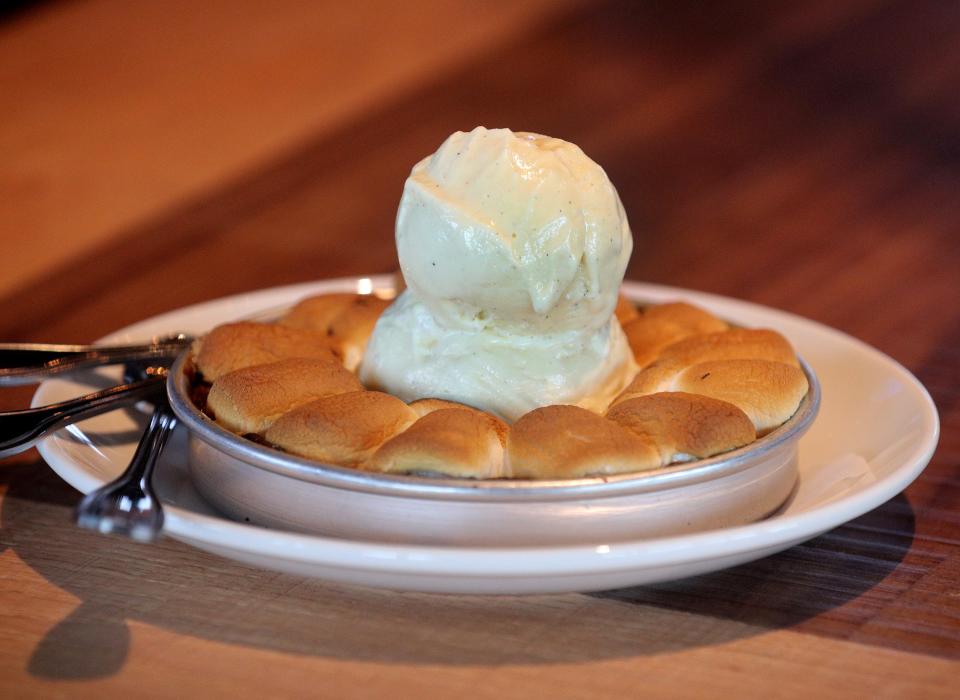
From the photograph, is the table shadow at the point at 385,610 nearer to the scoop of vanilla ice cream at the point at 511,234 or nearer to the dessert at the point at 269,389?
the dessert at the point at 269,389

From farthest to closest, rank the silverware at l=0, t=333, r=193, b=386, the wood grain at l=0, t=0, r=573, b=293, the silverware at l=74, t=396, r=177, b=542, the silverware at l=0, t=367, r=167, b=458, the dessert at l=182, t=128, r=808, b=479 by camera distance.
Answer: the wood grain at l=0, t=0, r=573, b=293 < the silverware at l=0, t=333, r=193, b=386 < the silverware at l=0, t=367, r=167, b=458 < the dessert at l=182, t=128, r=808, b=479 < the silverware at l=74, t=396, r=177, b=542

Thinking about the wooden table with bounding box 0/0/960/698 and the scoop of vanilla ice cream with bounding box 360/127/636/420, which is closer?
the wooden table with bounding box 0/0/960/698

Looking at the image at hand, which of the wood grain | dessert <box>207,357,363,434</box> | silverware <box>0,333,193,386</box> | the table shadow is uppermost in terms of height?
the wood grain

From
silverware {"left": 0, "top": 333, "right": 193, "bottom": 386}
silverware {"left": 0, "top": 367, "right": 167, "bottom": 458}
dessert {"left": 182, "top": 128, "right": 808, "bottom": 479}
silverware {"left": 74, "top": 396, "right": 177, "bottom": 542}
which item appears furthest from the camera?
silverware {"left": 0, "top": 333, "right": 193, "bottom": 386}

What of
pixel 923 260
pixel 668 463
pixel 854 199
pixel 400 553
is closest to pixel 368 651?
pixel 400 553

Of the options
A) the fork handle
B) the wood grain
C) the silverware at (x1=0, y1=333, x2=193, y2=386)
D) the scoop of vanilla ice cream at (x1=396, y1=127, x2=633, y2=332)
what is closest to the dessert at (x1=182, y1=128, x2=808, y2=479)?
the scoop of vanilla ice cream at (x1=396, y1=127, x2=633, y2=332)

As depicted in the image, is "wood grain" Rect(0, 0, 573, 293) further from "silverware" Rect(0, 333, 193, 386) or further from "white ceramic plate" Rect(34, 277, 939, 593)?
"white ceramic plate" Rect(34, 277, 939, 593)

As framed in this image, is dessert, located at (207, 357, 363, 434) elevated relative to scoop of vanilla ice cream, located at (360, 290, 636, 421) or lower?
elevated
